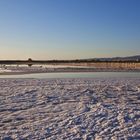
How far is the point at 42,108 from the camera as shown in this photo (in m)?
13.1

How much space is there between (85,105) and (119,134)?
5.00 meters

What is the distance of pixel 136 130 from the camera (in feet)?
29.9

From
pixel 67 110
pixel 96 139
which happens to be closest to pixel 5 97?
pixel 67 110

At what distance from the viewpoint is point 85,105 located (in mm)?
13695

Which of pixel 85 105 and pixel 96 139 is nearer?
pixel 96 139

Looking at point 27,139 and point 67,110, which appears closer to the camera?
point 27,139

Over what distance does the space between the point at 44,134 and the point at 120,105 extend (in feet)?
18.4

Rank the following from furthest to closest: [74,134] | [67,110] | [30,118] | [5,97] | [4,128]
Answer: [5,97] < [67,110] < [30,118] < [4,128] < [74,134]

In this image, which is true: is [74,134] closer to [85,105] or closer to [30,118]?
[30,118]

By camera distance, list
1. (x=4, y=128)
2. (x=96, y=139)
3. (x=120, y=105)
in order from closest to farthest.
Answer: (x=96, y=139) < (x=4, y=128) < (x=120, y=105)

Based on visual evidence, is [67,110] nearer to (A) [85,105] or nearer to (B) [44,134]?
(A) [85,105]

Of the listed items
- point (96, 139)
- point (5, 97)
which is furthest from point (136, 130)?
point (5, 97)

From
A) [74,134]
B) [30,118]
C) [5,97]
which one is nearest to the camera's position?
[74,134]

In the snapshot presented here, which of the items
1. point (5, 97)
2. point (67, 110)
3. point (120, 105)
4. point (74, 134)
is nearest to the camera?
point (74, 134)
